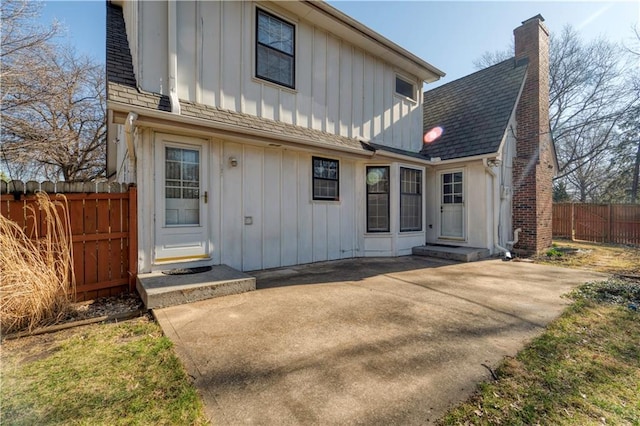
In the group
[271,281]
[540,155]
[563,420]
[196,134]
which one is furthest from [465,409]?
[540,155]

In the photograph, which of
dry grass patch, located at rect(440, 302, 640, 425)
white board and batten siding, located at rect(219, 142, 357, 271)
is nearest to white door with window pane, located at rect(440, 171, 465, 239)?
white board and batten siding, located at rect(219, 142, 357, 271)

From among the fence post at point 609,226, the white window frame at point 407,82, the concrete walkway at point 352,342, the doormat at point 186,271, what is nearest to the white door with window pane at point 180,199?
the doormat at point 186,271

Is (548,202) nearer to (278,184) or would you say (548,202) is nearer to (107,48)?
(278,184)

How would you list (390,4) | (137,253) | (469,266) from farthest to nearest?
(390,4)
(469,266)
(137,253)

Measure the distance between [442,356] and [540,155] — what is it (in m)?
8.58

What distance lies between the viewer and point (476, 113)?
908 cm

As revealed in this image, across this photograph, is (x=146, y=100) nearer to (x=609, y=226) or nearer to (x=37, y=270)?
(x=37, y=270)

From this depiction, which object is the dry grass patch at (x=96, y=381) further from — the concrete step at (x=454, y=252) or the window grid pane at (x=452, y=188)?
the window grid pane at (x=452, y=188)

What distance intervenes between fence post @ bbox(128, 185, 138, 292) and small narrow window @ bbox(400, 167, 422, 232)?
628 centimetres

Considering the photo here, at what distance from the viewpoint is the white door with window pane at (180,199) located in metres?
4.76

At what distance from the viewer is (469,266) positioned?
22.0ft

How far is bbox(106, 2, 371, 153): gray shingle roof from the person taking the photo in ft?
14.3

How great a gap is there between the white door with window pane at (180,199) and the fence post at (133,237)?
1.01 feet

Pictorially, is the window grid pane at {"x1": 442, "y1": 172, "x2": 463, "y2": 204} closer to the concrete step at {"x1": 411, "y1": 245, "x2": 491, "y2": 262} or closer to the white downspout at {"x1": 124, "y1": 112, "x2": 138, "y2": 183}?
the concrete step at {"x1": 411, "y1": 245, "x2": 491, "y2": 262}
